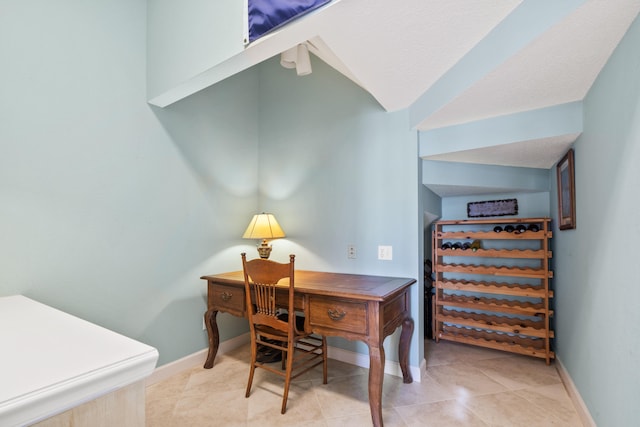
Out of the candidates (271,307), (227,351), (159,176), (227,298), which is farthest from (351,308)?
(159,176)

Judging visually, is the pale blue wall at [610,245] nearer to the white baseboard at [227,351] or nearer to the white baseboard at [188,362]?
the white baseboard at [227,351]

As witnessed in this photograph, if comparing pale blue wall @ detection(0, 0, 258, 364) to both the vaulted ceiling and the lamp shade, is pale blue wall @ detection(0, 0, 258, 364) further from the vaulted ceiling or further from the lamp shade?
the vaulted ceiling

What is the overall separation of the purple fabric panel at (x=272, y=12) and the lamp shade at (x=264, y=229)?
5.08ft

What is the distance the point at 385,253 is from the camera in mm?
2402

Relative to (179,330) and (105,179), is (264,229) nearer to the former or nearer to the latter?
(179,330)

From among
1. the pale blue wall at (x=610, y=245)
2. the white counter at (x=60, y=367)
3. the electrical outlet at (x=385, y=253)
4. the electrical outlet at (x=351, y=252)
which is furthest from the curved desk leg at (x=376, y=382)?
the white counter at (x=60, y=367)

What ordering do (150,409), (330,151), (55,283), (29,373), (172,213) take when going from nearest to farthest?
(29,373) → (55,283) → (150,409) → (172,213) → (330,151)

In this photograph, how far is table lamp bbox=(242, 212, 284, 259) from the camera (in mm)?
2674

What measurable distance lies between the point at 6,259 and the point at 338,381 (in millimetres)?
2134

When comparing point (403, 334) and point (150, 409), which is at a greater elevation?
point (403, 334)

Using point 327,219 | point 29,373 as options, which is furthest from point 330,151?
point 29,373

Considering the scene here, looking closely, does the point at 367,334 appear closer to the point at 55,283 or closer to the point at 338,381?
the point at 338,381

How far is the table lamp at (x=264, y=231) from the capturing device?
2674 mm

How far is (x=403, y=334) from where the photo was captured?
222 centimetres
